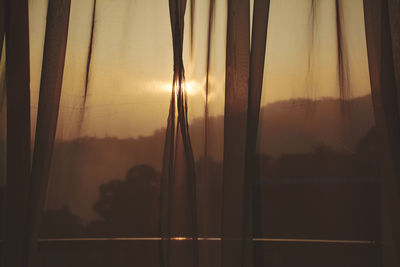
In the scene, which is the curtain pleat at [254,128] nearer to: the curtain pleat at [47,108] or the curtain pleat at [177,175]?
the curtain pleat at [177,175]

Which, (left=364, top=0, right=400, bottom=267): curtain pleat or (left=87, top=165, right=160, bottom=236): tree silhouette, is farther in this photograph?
(left=87, top=165, right=160, bottom=236): tree silhouette

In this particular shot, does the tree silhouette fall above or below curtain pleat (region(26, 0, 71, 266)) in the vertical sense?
below

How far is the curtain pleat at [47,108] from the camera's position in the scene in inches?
36.0

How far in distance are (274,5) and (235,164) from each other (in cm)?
44

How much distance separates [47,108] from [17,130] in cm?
10

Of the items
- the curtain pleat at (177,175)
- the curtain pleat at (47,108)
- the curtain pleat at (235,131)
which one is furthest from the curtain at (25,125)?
the curtain pleat at (235,131)

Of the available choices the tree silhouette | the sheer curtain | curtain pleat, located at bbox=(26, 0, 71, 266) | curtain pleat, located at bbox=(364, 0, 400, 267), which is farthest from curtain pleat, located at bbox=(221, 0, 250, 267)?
curtain pleat, located at bbox=(26, 0, 71, 266)

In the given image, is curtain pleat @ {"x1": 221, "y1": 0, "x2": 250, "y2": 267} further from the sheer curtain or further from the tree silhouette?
the tree silhouette

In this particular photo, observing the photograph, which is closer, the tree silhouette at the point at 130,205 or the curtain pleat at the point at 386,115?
the curtain pleat at the point at 386,115

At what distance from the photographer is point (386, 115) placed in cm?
86

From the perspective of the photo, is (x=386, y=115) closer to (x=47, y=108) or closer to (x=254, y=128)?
(x=254, y=128)

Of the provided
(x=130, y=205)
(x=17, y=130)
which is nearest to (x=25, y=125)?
(x=17, y=130)

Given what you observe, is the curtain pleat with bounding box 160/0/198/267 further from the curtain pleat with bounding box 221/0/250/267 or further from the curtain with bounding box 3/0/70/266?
the curtain with bounding box 3/0/70/266

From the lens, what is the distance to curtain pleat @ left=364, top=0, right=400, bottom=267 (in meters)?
0.82
